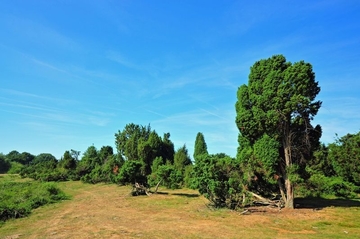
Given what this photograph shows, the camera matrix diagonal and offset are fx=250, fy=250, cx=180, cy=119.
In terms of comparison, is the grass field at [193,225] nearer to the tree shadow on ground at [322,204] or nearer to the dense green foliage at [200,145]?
the tree shadow on ground at [322,204]

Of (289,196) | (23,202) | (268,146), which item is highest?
(268,146)

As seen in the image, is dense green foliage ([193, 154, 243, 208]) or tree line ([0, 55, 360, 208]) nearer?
tree line ([0, 55, 360, 208])

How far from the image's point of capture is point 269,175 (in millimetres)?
16516

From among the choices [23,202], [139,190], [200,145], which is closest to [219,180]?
[139,190]

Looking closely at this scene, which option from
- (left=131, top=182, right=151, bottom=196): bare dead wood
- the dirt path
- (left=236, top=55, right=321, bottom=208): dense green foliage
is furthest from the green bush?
(left=236, top=55, right=321, bottom=208): dense green foliage

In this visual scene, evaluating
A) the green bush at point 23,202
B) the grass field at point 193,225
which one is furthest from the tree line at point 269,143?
the green bush at point 23,202

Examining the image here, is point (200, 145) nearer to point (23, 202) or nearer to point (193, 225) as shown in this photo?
point (23, 202)

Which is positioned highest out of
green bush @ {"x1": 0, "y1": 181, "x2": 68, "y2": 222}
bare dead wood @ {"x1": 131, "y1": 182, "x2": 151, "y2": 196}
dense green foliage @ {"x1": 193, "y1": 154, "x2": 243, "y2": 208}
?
dense green foliage @ {"x1": 193, "y1": 154, "x2": 243, "y2": 208}

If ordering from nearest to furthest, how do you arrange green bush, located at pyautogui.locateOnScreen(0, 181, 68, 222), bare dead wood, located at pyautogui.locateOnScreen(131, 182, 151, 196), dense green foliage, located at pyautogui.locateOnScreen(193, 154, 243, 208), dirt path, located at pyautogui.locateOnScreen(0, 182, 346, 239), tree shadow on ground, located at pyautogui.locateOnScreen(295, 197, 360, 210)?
dirt path, located at pyautogui.locateOnScreen(0, 182, 346, 239)
green bush, located at pyautogui.locateOnScreen(0, 181, 68, 222)
dense green foliage, located at pyautogui.locateOnScreen(193, 154, 243, 208)
tree shadow on ground, located at pyautogui.locateOnScreen(295, 197, 360, 210)
bare dead wood, located at pyautogui.locateOnScreen(131, 182, 151, 196)

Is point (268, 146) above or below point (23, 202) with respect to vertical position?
above

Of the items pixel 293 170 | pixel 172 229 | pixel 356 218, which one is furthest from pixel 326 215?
pixel 172 229

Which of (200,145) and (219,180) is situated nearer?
(219,180)

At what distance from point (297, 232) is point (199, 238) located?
4285 mm

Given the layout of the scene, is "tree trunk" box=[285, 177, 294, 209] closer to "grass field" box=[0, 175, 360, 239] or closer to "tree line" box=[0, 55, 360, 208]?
"tree line" box=[0, 55, 360, 208]
